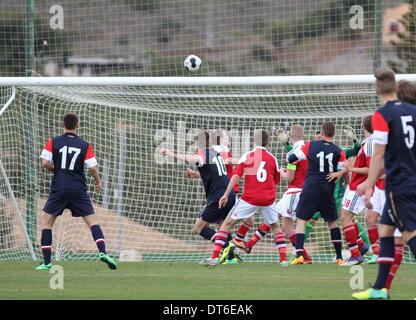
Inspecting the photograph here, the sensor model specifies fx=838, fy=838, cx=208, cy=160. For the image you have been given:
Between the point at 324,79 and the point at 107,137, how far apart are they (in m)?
4.24

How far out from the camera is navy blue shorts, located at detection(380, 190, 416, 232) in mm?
7172

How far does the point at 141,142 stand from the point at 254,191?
11.8 feet

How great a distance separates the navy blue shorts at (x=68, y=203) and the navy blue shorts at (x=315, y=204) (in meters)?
3.07

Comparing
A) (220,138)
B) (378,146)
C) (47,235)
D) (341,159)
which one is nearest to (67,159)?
(47,235)

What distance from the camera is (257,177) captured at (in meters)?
11.8

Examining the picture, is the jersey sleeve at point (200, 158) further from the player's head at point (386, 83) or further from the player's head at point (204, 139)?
the player's head at point (386, 83)

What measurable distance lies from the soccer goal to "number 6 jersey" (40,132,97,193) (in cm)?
275

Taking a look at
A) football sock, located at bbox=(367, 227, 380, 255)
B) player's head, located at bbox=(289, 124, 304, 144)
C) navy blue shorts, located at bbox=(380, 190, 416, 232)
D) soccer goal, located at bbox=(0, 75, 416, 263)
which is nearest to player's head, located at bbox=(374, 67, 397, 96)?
navy blue shorts, located at bbox=(380, 190, 416, 232)

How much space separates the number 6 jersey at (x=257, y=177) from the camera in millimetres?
11766

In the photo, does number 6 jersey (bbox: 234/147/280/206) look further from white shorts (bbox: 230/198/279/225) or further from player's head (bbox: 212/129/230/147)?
player's head (bbox: 212/129/230/147)

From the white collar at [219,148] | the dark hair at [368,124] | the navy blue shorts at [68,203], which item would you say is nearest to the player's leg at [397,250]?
the dark hair at [368,124]

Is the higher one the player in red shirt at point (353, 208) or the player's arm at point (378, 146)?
the player's arm at point (378, 146)
